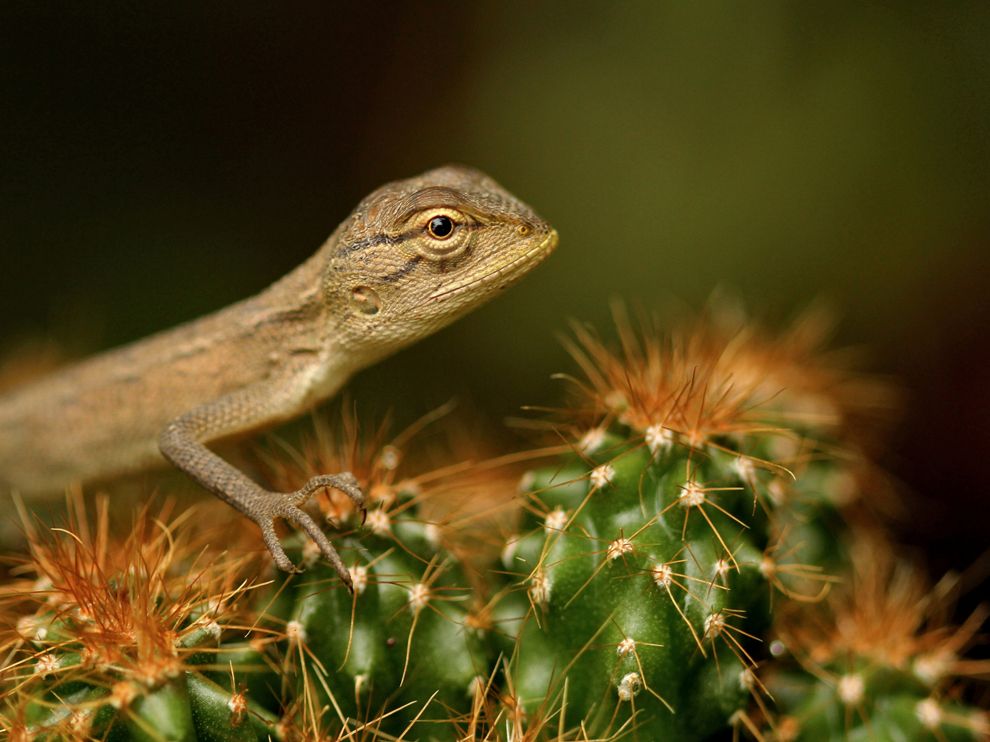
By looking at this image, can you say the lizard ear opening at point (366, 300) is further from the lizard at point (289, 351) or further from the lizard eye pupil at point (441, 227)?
the lizard eye pupil at point (441, 227)

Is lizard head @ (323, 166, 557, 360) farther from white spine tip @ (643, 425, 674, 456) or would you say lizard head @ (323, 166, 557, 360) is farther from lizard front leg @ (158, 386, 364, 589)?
white spine tip @ (643, 425, 674, 456)

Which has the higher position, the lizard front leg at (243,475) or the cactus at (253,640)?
the lizard front leg at (243,475)

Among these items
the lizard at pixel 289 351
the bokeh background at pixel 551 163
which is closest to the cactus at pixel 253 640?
the lizard at pixel 289 351

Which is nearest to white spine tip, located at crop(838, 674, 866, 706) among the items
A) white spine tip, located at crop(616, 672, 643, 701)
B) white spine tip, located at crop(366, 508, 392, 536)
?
white spine tip, located at crop(616, 672, 643, 701)

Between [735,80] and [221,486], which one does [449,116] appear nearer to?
[735,80]

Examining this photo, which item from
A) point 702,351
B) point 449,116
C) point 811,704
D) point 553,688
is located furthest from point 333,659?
point 449,116

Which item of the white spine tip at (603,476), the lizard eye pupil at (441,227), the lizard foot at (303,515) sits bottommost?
the white spine tip at (603,476)
